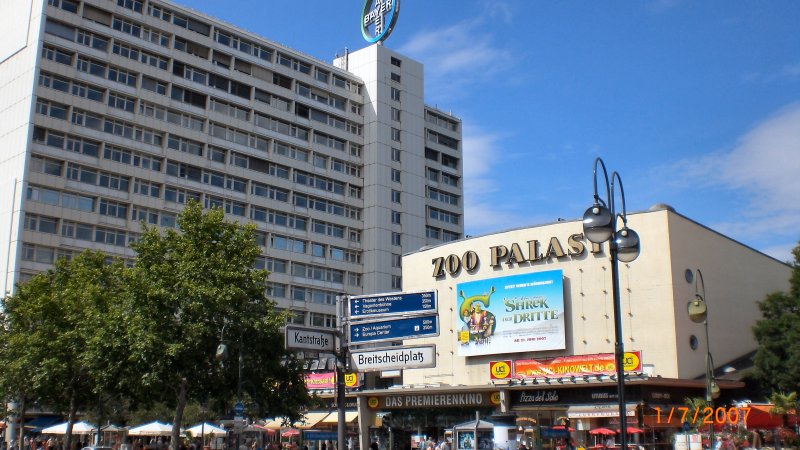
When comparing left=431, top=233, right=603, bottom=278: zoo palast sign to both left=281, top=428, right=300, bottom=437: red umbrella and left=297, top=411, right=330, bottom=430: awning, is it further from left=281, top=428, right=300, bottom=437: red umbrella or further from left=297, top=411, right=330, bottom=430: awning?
left=281, top=428, right=300, bottom=437: red umbrella

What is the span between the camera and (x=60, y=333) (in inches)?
1483

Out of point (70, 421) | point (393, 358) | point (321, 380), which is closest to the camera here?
point (393, 358)

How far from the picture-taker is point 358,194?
76625mm

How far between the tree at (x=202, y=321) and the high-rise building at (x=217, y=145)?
27322mm

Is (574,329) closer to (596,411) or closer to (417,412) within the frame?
(596,411)

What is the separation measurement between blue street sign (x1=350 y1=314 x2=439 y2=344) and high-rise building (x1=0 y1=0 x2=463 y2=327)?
149 feet

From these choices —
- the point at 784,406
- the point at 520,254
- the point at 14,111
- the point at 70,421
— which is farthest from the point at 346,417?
the point at 14,111

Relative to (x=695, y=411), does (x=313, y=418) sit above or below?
below

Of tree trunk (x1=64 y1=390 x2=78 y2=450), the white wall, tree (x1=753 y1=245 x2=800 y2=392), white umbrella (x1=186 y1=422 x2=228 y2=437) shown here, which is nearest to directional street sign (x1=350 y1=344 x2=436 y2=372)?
tree trunk (x1=64 y1=390 x2=78 y2=450)

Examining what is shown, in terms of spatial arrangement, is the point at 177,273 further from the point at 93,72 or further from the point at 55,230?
the point at 93,72

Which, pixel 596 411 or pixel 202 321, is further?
pixel 596 411

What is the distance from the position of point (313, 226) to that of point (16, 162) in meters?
24.8

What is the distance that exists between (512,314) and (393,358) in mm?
26760
